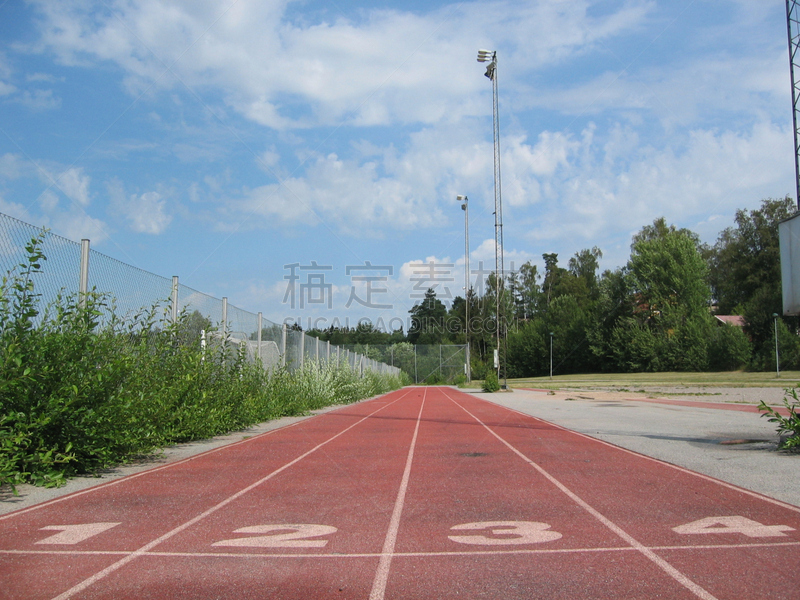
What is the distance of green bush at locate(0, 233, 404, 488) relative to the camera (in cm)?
661

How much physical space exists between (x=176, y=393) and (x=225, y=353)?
3289 millimetres

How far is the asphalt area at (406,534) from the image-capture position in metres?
3.82

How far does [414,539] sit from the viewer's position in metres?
4.88

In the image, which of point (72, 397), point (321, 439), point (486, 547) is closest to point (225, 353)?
point (321, 439)

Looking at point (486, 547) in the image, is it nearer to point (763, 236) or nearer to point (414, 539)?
point (414, 539)

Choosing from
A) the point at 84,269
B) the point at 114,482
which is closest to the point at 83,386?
the point at 114,482

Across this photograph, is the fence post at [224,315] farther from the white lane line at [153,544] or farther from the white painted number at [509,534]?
the white painted number at [509,534]

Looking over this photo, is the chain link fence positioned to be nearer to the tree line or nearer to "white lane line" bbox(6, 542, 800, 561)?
the tree line

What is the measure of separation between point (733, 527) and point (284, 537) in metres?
3.65

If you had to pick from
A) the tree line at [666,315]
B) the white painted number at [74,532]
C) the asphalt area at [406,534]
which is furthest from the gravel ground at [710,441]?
the tree line at [666,315]

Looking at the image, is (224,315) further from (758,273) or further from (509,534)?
(758,273)

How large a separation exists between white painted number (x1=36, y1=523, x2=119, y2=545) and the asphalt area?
31 millimetres

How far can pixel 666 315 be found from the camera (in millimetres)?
70750

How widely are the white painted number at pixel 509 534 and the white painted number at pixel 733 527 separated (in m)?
1.08
